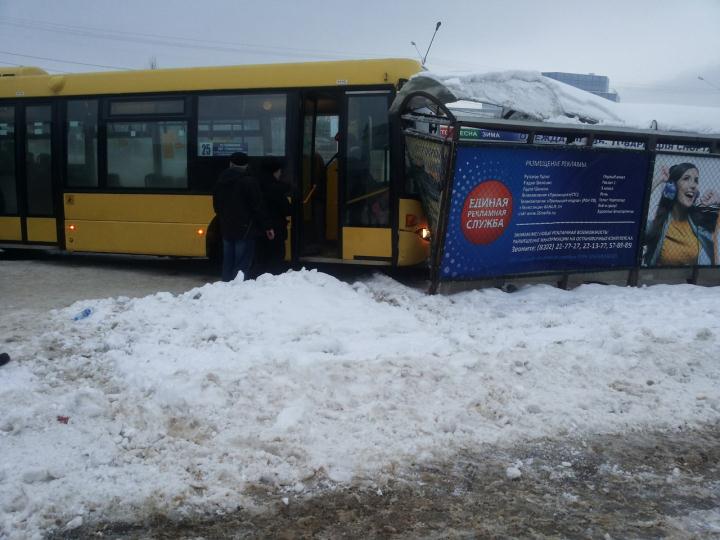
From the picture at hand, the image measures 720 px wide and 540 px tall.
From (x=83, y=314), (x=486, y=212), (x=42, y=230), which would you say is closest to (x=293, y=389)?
(x=83, y=314)

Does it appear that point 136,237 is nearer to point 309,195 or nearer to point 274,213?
point 274,213

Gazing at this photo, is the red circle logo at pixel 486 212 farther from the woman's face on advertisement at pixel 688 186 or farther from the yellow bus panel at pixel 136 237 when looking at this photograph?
the yellow bus panel at pixel 136 237

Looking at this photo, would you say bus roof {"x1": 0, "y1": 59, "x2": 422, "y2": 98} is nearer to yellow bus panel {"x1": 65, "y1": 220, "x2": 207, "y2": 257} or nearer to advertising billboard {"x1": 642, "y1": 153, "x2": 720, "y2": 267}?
yellow bus panel {"x1": 65, "y1": 220, "x2": 207, "y2": 257}

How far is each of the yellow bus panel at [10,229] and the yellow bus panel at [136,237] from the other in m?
1.19

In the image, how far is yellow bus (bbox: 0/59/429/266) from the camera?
30.9 ft

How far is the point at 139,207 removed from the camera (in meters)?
10.8

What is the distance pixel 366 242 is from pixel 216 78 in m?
3.52

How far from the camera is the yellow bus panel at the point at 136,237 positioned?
10.5 m

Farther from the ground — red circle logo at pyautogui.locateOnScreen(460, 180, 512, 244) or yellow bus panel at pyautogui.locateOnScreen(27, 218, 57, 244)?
red circle logo at pyautogui.locateOnScreen(460, 180, 512, 244)

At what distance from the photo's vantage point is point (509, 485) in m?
4.22

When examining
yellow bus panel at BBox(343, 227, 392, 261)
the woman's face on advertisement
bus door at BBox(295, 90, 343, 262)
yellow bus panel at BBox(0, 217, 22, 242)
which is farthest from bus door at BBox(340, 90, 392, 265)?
yellow bus panel at BBox(0, 217, 22, 242)

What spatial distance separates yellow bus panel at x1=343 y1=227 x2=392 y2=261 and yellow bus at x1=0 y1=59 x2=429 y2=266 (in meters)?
0.02


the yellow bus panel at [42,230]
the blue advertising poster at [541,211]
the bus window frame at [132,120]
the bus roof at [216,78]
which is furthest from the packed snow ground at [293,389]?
the yellow bus panel at [42,230]

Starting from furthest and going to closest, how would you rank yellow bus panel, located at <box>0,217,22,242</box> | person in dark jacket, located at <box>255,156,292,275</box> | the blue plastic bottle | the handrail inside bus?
yellow bus panel, located at <box>0,217,22,242</box> < the handrail inside bus < person in dark jacket, located at <box>255,156,292,275</box> < the blue plastic bottle
